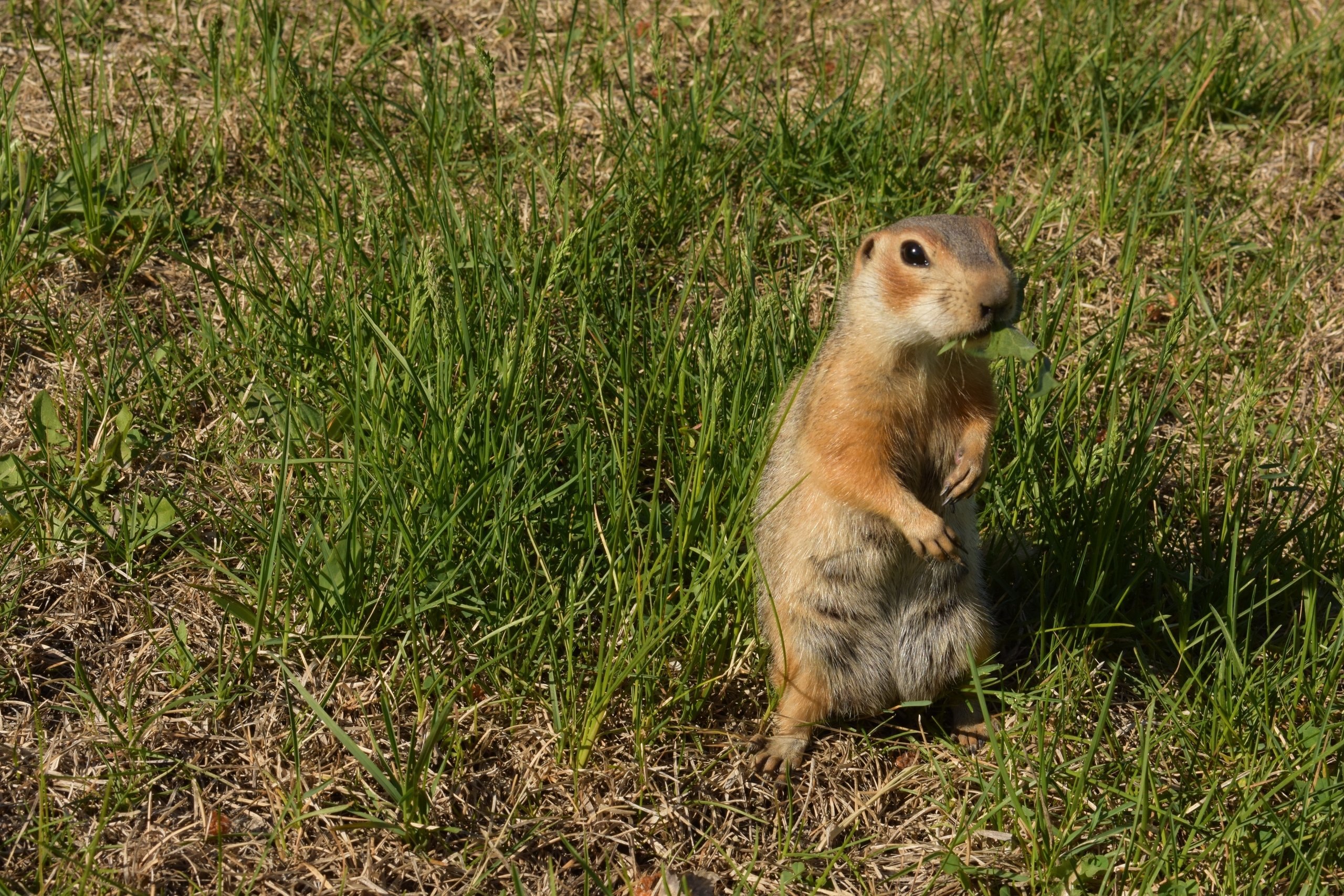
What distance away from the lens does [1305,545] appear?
3738 millimetres

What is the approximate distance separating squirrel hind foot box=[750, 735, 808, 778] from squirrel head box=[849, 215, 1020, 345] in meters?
1.05

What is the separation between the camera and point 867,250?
3.24 m

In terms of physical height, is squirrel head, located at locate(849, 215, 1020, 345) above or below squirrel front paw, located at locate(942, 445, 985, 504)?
above

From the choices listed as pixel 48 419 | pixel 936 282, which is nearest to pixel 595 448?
pixel 936 282

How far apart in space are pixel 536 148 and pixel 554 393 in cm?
126

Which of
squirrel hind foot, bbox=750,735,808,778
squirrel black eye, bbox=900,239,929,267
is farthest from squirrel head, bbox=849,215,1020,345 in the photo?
squirrel hind foot, bbox=750,735,808,778

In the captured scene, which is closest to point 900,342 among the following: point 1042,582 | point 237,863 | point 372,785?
point 1042,582

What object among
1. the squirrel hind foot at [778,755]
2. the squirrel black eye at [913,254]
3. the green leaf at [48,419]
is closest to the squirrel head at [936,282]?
the squirrel black eye at [913,254]

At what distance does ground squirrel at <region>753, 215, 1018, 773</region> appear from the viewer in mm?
3133

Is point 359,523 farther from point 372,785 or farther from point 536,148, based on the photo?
point 536,148

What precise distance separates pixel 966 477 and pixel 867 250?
1.94ft

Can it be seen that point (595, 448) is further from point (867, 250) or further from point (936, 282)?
point (936, 282)

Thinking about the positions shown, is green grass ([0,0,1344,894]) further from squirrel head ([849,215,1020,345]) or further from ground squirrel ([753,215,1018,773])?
squirrel head ([849,215,1020,345])

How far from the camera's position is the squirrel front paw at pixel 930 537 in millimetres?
3119
